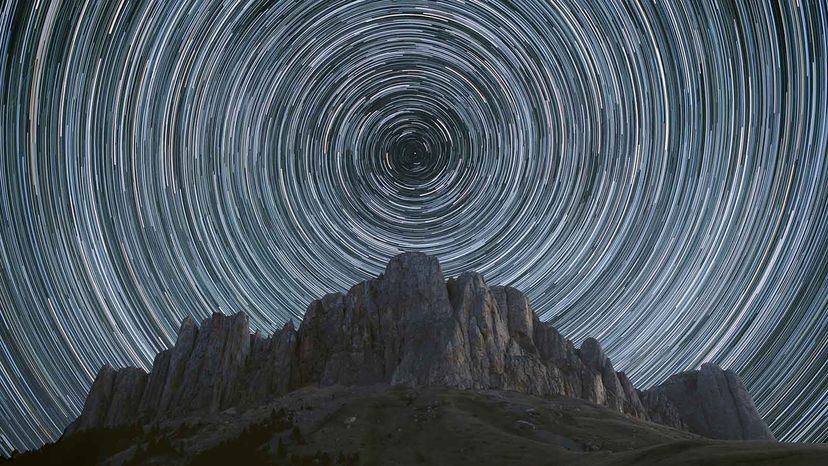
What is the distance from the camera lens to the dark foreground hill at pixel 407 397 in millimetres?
35719

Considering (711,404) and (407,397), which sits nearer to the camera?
(407,397)

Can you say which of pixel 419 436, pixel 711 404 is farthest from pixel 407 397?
pixel 711 404

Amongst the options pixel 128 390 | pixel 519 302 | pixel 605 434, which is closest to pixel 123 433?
pixel 128 390

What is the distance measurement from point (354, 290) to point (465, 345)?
23.7 meters

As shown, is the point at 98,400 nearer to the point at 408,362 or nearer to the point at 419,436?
the point at 408,362

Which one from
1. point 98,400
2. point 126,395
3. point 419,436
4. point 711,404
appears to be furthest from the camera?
point 711,404

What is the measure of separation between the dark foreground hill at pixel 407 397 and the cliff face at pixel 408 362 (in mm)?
217

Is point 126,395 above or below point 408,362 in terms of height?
above

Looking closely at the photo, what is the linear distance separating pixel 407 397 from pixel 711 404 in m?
52.2

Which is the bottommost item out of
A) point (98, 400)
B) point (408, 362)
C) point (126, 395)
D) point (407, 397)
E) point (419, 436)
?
point (419, 436)

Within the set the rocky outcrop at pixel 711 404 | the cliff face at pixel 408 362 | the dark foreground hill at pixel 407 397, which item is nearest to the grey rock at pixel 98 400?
the cliff face at pixel 408 362

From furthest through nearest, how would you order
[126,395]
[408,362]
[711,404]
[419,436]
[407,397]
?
1. [711,404]
2. [126,395]
3. [408,362]
4. [407,397]
5. [419,436]

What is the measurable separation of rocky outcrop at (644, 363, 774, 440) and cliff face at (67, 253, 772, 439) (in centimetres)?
16

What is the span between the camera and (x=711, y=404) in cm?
7806
